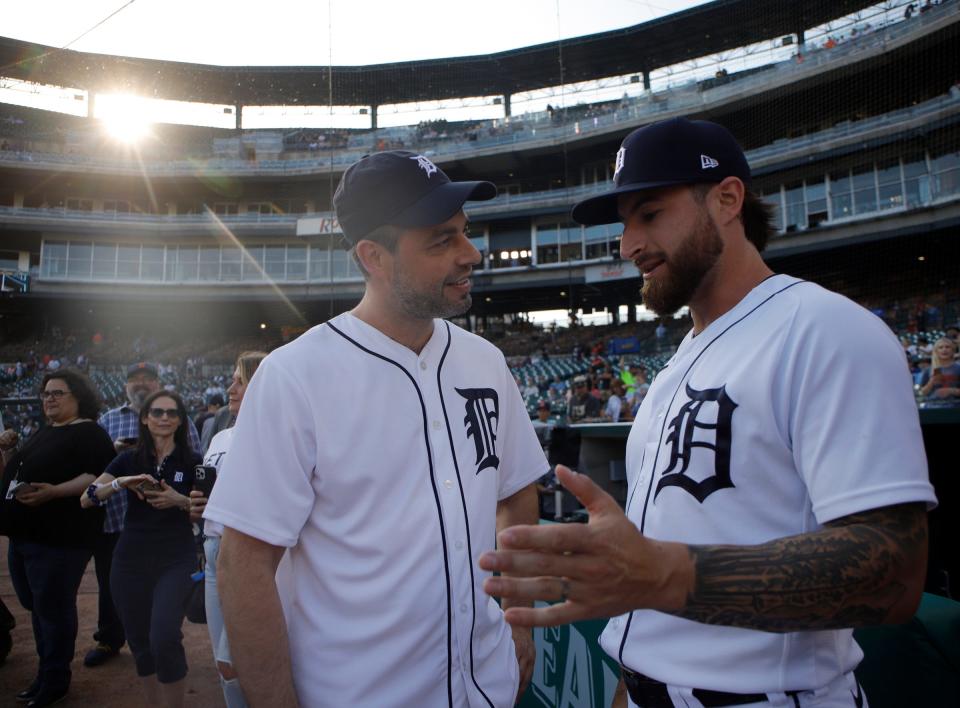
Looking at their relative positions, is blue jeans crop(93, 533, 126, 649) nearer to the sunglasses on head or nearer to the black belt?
the sunglasses on head

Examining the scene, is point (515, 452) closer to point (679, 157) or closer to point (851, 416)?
point (679, 157)

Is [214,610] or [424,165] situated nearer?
[424,165]

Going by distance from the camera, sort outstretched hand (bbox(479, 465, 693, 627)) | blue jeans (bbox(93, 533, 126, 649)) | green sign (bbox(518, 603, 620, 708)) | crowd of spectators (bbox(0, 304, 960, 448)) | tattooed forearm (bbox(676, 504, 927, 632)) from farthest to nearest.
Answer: crowd of spectators (bbox(0, 304, 960, 448)), blue jeans (bbox(93, 533, 126, 649)), green sign (bbox(518, 603, 620, 708)), tattooed forearm (bbox(676, 504, 927, 632)), outstretched hand (bbox(479, 465, 693, 627))

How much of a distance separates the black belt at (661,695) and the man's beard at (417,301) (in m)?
1.12

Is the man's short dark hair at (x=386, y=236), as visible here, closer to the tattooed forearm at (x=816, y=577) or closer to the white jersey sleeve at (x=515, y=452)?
the white jersey sleeve at (x=515, y=452)

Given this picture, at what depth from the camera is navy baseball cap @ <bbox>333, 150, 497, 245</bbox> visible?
6.03 ft

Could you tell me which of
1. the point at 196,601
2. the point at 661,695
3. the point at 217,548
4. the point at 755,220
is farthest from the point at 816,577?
the point at 196,601

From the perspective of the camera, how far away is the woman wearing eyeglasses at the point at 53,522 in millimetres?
4051

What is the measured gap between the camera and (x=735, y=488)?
1.33 meters

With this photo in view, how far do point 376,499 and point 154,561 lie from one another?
2.82m

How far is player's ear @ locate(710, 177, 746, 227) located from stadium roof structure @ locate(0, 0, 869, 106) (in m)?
33.2

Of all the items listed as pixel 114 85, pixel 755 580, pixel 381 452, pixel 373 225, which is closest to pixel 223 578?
pixel 381 452

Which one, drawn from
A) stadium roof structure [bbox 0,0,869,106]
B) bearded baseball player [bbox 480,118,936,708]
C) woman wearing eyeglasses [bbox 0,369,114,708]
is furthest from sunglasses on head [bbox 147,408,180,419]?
stadium roof structure [bbox 0,0,869,106]

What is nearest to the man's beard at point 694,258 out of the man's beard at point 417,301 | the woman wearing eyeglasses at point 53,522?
the man's beard at point 417,301
